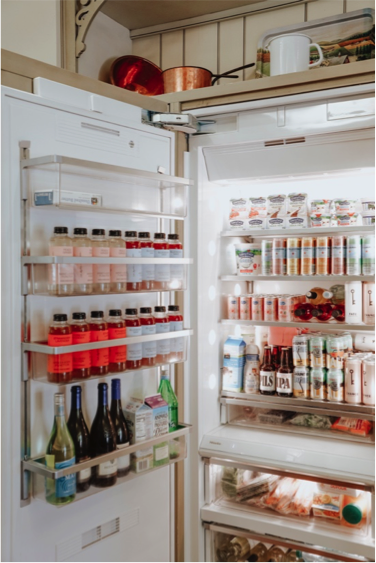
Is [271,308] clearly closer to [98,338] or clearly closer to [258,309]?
[258,309]

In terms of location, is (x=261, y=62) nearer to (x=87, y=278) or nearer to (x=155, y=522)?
(x=87, y=278)

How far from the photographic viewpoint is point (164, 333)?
79.7 inches

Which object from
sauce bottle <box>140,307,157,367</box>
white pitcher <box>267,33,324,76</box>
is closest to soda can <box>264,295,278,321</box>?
sauce bottle <box>140,307,157,367</box>

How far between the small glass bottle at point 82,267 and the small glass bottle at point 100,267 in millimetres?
24

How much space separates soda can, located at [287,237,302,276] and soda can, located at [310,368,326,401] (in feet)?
1.50

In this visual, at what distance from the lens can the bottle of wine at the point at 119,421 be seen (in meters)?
1.95

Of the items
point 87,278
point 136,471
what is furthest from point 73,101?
point 136,471

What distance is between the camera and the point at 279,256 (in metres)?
2.52

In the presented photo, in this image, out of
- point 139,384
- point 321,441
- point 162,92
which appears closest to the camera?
point 139,384

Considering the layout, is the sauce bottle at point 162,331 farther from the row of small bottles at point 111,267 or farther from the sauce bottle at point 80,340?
the sauce bottle at point 80,340

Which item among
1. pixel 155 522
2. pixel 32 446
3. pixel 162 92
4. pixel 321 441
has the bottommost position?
pixel 155 522

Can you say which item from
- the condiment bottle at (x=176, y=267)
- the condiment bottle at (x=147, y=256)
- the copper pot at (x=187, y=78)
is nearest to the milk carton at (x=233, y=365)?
the condiment bottle at (x=176, y=267)

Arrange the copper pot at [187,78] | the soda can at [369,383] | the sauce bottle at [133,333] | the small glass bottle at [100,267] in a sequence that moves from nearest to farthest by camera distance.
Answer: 1. the small glass bottle at [100,267]
2. the sauce bottle at [133,333]
3. the soda can at [369,383]
4. the copper pot at [187,78]

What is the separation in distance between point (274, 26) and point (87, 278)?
5.41 ft
